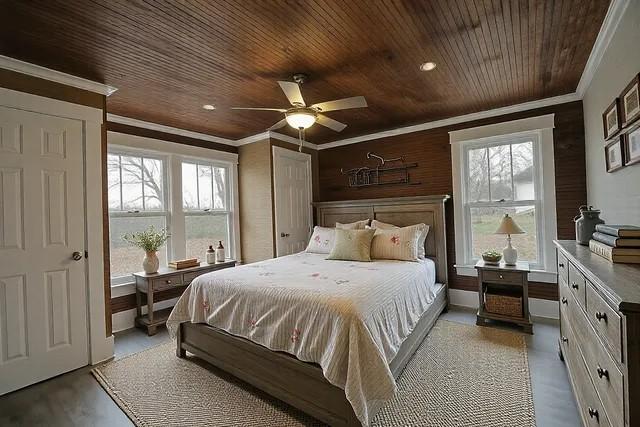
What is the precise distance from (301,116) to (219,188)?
2.64m

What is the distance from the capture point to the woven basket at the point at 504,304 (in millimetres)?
3125

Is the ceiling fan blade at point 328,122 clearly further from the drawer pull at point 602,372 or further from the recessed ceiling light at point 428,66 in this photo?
the drawer pull at point 602,372

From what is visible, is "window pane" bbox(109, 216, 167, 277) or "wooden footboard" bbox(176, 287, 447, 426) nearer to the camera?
"wooden footboard" bbox(176, 287, 447, 426)

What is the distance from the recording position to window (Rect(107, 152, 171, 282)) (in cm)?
353

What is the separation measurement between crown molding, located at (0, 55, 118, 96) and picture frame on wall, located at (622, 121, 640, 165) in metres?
3.94

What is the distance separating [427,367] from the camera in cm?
247

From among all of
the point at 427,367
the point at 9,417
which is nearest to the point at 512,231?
the point at 427,367

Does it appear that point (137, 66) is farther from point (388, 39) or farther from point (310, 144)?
point (310, 144)

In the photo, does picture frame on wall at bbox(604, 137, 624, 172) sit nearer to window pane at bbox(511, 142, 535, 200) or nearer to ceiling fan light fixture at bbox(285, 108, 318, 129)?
window pane at bbox(511, 142, 535, 200)

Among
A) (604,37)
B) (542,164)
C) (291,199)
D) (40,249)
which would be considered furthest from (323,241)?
(604,37)

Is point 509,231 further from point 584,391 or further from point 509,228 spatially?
point 584,391

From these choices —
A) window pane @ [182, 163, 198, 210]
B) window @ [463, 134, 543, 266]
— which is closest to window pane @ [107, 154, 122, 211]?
window pane @ [182, 163, 198, 210]

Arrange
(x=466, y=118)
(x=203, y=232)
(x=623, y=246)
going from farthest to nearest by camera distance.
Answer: (x=203, y=232) < (x=466, y=118) < (x=623, y=246)

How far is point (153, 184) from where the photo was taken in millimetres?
3904
